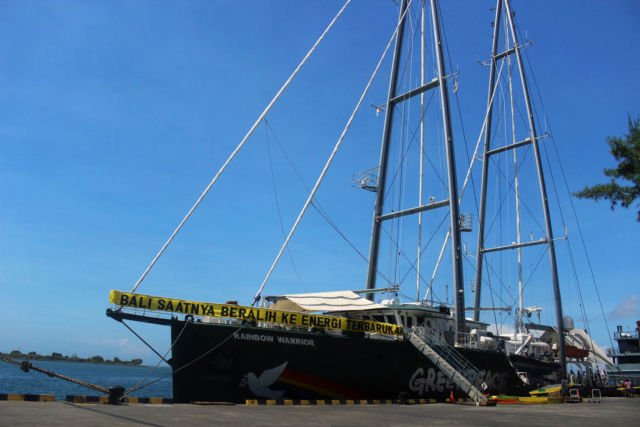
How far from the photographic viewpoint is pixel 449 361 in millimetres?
23344

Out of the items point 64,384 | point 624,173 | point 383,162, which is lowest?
point 64,384

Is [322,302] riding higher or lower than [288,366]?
higher

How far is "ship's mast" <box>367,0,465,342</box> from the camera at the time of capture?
26219 millimetres

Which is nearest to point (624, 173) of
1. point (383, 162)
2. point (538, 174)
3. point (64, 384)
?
point (383, 162)

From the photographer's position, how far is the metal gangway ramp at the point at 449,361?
838 inches

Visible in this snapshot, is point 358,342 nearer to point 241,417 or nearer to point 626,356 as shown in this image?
point 241,417

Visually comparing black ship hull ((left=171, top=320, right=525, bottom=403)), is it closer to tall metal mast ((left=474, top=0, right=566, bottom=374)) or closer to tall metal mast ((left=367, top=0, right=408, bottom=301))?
tall metal mast ((left=367, top=0, right=408, bottom=301))

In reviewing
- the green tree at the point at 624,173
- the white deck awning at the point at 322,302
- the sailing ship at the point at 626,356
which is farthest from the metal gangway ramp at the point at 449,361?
the sailing ship at the point at 626,356

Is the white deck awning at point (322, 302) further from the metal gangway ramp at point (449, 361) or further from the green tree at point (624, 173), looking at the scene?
the green tree at point (624, 173)

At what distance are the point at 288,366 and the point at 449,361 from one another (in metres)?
8.09

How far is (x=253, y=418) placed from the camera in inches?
514

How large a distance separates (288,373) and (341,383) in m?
2.40

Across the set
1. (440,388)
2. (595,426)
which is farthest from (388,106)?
(595,426)

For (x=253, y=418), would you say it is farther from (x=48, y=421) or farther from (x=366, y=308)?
(x=366, y=308)
